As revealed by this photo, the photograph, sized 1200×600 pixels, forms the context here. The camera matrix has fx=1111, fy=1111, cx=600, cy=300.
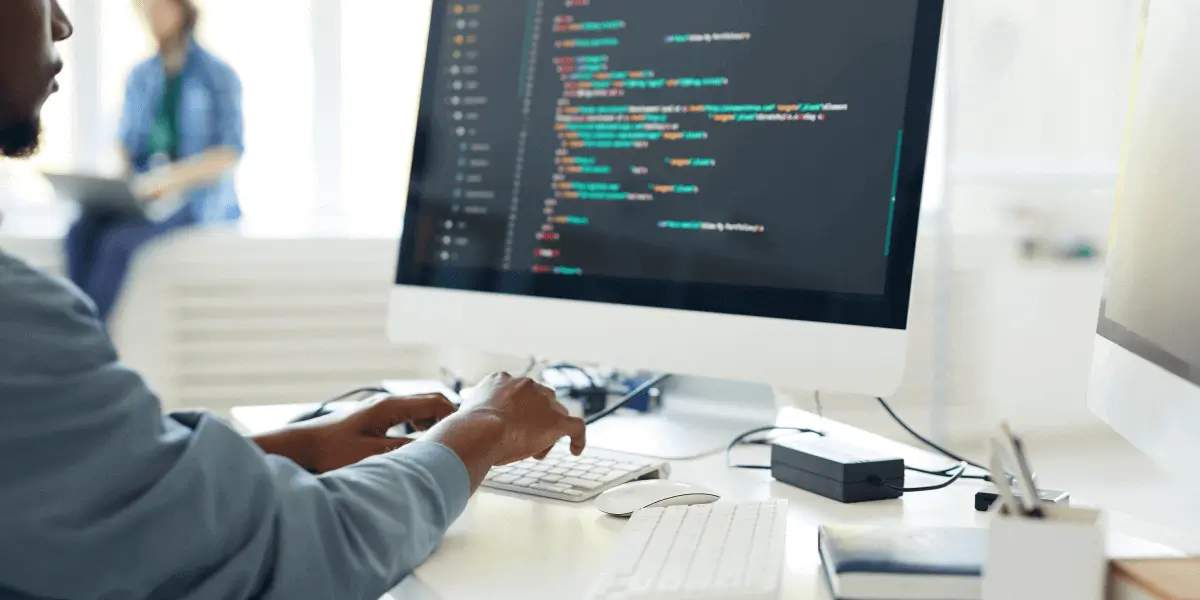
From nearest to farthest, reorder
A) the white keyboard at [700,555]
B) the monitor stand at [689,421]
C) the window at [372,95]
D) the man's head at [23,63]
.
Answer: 1. the white keyboard at [700,555]
2. the man's head at [23,63]
3. the monitor stand at [689,421]
4. the window at [372,95]

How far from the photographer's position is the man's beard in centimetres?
78

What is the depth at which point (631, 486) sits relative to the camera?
2.94 feet

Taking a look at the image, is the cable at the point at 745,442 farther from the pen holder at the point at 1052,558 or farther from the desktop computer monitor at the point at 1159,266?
the pen holder at the point at 1052,558

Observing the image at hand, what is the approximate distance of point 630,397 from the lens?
4.26 feet

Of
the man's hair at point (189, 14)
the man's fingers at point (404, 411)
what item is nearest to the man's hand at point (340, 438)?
the man's fingers at point (404, 411)

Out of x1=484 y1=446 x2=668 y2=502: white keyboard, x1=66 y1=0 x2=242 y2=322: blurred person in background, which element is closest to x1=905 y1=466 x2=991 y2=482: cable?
x1=484 y1=446 x2=668 y2=502: white keyboard

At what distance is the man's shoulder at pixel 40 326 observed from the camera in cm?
62

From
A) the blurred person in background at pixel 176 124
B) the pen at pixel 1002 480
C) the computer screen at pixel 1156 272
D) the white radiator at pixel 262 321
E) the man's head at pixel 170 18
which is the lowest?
the white radiator at pixel 262 321

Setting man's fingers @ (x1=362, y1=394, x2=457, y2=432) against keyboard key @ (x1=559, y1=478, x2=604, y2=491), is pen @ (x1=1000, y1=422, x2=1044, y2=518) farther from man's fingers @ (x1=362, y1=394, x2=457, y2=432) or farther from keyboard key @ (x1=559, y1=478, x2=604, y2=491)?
man's fingers @ (x1=362, y1=394, x2=457, y2=432)

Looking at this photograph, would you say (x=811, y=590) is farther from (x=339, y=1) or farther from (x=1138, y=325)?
(x=339, y=1)

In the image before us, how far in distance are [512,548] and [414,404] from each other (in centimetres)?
30

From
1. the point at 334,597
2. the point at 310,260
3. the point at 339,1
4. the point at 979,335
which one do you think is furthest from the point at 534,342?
the point at 979,335

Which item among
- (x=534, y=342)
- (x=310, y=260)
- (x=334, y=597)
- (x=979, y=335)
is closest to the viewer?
(x=334, y=597)

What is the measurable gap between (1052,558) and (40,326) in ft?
1.81
